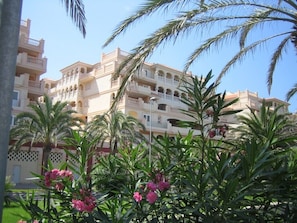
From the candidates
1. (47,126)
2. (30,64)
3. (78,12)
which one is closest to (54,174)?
(78,12)

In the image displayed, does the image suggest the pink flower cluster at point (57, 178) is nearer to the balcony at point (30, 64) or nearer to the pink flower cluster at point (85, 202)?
the pink flower cluster at point (85, 202)

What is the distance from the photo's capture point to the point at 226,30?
9.12 meters

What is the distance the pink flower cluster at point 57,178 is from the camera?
11.4 feet

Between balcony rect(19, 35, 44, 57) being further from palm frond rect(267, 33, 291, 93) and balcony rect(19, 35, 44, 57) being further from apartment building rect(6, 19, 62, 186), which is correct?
palm frond rect(267, 33, 291, 93)

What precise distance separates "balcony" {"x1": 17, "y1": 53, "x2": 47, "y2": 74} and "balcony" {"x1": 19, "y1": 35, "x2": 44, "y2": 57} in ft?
2.76

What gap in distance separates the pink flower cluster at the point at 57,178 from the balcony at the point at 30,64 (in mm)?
29173

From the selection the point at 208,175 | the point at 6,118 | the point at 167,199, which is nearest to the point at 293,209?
the point at 208,175

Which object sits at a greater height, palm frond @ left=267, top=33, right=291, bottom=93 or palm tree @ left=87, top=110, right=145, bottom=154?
palm frond @ left=267, top=33, right=291, bottom=93

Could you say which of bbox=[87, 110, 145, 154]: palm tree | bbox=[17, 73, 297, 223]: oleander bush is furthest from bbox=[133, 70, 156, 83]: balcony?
bbox=[17, 73, 297, 223]: oleander bush

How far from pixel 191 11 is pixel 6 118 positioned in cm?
542

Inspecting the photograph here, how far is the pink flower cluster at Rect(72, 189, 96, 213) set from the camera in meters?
3.01

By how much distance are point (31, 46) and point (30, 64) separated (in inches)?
87.2

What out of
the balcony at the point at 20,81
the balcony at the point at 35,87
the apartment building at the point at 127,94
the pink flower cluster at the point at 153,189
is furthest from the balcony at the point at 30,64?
the pink flower cluster at the point at 153,189

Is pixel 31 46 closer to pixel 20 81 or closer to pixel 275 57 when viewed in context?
pixel 20 81
